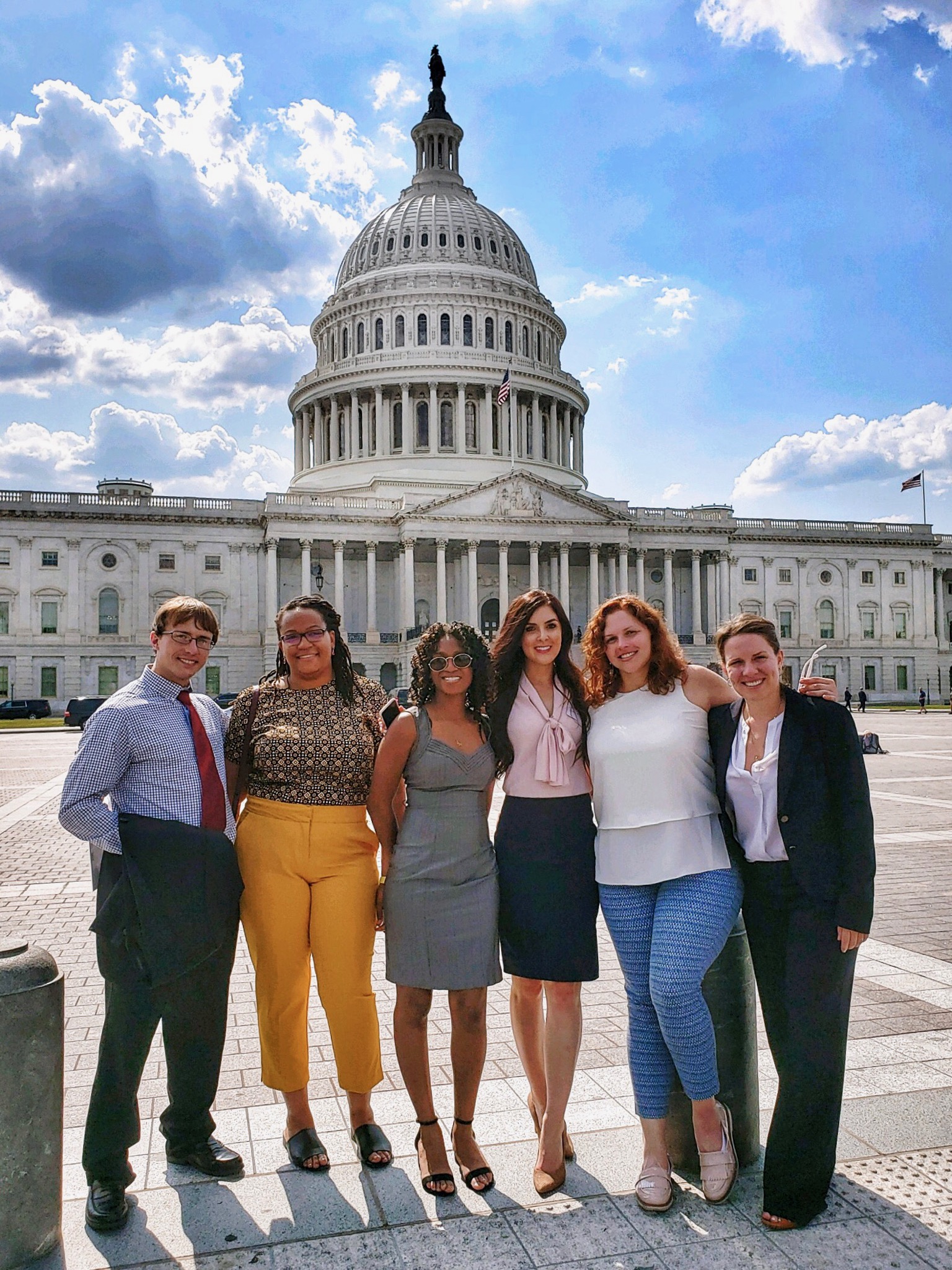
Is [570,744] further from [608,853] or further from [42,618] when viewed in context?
[42,618]

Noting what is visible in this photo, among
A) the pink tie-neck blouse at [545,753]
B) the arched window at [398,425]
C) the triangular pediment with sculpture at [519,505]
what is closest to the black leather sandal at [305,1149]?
the pink tie-neck blouse at [545,753]

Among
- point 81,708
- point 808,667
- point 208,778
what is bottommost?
point 81,708

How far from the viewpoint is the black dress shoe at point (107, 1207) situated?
4484 millimetres

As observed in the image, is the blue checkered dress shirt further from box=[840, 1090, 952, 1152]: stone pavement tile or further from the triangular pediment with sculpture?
the triangular pediment with sculpture

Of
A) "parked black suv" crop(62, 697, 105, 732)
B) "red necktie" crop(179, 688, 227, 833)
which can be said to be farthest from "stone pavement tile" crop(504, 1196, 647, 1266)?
"parked black suv" crop(62, 697, 105, 732)

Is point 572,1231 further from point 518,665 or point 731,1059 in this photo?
point 518,665

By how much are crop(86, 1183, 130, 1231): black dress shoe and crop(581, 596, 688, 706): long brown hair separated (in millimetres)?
3230

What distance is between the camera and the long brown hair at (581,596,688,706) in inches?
209

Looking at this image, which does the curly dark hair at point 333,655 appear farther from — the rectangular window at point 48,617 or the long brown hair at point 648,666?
the rectangular window at point 48,617

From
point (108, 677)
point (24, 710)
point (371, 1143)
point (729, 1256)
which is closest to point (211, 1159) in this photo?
point (371, 1143)

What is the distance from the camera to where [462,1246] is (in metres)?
4.30

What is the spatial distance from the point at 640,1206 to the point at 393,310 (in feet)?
285

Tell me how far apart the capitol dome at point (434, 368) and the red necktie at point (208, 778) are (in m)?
69.9

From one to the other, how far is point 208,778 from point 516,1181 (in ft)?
8.18
